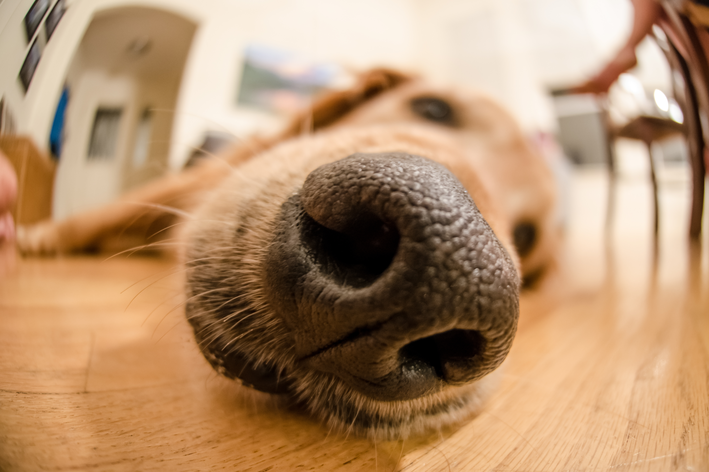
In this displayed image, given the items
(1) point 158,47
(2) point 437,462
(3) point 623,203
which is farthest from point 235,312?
(3) point 623,203

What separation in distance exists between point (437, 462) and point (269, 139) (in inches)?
49.6

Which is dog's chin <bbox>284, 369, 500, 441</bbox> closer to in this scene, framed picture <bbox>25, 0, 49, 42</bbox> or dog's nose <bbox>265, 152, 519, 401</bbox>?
dog's nose <bbox>265, 152, 519, 401</bbox>

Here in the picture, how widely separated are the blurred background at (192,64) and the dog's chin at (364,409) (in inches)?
26.7

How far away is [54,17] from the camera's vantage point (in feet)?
2.29

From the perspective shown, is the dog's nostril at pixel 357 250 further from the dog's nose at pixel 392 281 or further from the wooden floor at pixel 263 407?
the wooden floor at pixel 263 407

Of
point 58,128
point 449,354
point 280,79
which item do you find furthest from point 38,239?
point 280,79

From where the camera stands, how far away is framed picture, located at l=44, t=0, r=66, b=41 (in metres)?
0.68

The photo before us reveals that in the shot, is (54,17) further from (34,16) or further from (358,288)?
(358,288)

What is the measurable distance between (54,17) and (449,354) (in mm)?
893

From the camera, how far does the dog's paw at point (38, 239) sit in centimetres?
80

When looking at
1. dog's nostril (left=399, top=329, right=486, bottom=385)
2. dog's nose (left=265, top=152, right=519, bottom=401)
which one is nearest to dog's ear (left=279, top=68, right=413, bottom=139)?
dog's nose (left=265, top=152, right=519, bottom=401)

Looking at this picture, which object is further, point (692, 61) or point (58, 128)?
point (692, 61)

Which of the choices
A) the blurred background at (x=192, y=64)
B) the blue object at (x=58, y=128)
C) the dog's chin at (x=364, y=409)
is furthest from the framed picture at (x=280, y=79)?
the dog's chin at (x=364, y=409)

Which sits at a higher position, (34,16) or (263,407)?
(34,16)
